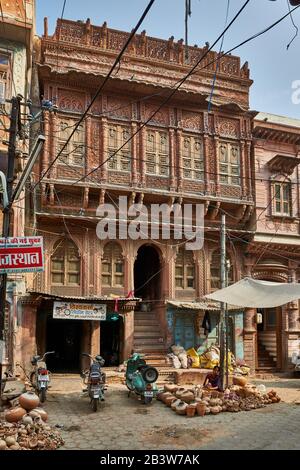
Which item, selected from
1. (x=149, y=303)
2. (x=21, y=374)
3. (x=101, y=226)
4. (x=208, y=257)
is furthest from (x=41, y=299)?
(x=208, y=257)

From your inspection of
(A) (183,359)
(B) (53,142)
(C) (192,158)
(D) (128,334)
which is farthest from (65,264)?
(C) (192,158)

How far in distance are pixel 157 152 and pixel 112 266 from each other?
4.99 m

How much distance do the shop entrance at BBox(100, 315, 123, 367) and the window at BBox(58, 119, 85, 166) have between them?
253 inches

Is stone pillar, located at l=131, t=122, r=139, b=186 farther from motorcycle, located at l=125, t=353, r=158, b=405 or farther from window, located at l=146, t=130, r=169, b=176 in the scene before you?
motorcycle, located at l=125, t=353, r=158, b=405

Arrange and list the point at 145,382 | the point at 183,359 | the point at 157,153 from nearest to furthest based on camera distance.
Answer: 1. the point at 145,382
2. the point at 183,359
3. the point at 157,153

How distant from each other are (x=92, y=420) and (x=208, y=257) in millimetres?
10647

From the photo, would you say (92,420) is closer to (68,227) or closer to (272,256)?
(68,227)

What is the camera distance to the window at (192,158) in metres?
18.9

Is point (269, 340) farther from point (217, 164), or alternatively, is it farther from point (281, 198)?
point (217, 164)

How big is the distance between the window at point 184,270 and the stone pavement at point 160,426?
7.02m

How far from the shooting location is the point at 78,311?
15602 millimetres

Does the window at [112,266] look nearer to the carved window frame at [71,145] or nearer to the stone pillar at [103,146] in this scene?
the stone pillar at [103,146]

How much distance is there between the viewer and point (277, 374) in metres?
19.5

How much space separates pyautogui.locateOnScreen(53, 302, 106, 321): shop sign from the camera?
1531cm
